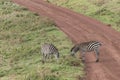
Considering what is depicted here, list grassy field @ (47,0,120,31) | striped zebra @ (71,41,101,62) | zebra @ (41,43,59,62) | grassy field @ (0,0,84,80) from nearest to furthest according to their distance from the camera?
grassy field @ (0,0,84,80) → zebra @ (41,43,59,62) → striped zebra @ (71,41,101,62) → grassy field @ (47,0,120,31)

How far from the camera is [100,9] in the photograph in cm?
4538

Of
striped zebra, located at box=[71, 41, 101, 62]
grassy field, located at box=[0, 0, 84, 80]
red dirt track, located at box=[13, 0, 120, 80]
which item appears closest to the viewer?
grassy field, located at box=[0, 0, 84, 80]

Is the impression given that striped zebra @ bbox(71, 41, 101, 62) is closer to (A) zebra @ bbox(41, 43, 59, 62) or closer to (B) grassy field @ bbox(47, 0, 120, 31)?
(A) zebra @ bbox(41, 43, 59, 62)

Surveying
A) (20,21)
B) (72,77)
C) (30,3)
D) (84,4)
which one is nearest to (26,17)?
(20,21)

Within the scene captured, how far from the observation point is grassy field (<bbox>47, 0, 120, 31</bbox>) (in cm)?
4150

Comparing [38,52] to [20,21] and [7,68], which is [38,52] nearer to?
[7,68]

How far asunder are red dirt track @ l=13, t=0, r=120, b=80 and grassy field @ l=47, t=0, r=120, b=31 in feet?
3.24

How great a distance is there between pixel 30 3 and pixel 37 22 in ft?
55.6

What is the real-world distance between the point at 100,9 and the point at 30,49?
16743 mm

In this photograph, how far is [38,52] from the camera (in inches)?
1196

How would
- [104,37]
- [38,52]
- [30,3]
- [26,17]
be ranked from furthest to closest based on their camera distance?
[30,3] → [26,17] → [104,37] → [38,52]

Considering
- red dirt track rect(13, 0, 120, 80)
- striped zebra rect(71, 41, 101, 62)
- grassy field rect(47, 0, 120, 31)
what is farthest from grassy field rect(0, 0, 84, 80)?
grassy field rect(47, 0, 120, 31)

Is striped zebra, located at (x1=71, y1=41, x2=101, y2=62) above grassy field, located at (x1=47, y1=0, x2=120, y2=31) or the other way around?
above

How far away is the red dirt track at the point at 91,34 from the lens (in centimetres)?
2526
